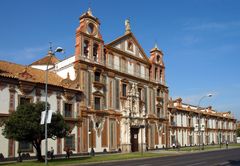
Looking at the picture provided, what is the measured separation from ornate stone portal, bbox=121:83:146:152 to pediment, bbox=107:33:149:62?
19.4 ft

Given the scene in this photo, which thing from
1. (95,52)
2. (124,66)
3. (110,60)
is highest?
(95,52)

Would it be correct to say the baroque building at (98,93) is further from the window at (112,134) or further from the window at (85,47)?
the window at (85,47)

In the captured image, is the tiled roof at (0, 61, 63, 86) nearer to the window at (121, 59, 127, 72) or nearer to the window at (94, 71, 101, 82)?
the window at (94, 71, 101, 82)

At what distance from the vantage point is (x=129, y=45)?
183 feet

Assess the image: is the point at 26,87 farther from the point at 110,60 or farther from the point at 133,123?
the point at 133,123

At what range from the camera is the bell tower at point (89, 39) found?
150 feet

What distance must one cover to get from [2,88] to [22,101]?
3027 millimetres

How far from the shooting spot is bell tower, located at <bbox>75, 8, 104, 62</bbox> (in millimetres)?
45781

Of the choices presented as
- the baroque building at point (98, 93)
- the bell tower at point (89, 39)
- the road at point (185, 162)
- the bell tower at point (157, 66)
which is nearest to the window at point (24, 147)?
the baroque building at point (98, 93)

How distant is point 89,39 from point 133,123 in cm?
1525

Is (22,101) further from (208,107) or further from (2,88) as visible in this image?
(208,107)

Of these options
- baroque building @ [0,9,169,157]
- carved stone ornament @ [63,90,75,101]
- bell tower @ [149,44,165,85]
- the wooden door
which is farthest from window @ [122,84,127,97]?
carved stone ornament @ [63,90,75,101]

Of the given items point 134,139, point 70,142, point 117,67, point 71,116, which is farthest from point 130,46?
point 70,142

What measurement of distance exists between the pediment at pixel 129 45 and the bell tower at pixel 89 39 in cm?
289
